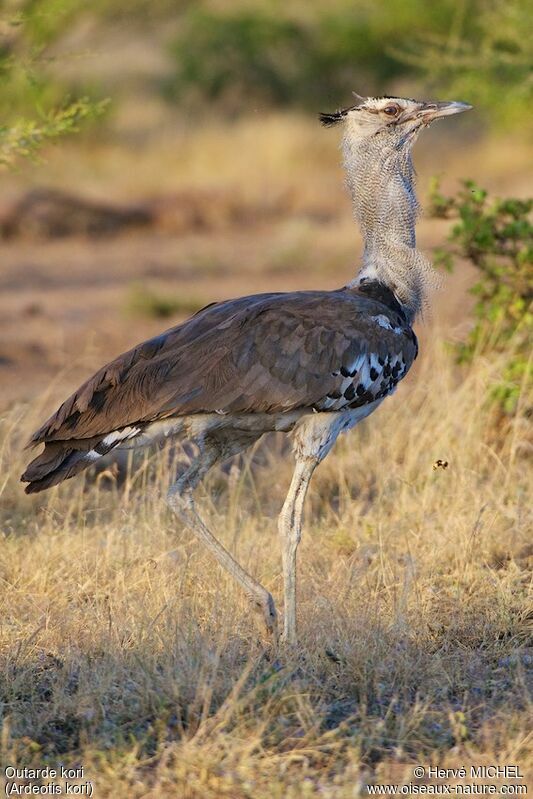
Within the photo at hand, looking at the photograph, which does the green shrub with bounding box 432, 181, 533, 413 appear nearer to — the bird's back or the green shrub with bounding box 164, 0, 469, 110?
the bird's back

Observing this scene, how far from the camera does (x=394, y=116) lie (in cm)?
453

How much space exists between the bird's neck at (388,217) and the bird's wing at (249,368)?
0.36 m

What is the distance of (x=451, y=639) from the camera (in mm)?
3941

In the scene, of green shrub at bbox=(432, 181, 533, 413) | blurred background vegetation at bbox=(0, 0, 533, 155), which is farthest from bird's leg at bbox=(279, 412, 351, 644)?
blurred background vegetation at bbox=(0, 0, 533, 155)

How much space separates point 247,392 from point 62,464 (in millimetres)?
607

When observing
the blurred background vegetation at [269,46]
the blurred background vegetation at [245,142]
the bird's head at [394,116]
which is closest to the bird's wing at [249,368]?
the bird's head at [394,116]

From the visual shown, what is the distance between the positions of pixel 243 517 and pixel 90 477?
0.95m

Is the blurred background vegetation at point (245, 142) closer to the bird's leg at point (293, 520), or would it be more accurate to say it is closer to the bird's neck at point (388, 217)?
the bird's neck at point (388, 217)

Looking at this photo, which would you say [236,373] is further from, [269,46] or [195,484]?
[269,46]

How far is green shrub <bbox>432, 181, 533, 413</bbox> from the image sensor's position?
570cm

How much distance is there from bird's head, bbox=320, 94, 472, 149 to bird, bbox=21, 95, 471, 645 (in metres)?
0.64

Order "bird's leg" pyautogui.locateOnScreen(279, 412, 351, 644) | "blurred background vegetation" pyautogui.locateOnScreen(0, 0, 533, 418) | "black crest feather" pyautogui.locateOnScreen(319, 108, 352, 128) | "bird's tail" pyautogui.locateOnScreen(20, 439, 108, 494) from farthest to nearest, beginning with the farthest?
"blurred background vegetation" pyautogui.locateOnScreen(0, 0, 533, 418) < "black crest feather" pyautogui.locateOnScreen(319, 108, 352, 128) < "bird's leg" pyautogui.locateOnScreen(279, 412, 351, 644) < "bird's tail" pyautogui.locateOnScreen(20, 439, 108, 494)

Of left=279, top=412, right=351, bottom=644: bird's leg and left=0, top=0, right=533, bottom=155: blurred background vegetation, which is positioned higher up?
left=0, top=0, right=533, bottom=155: blurred background vegetation

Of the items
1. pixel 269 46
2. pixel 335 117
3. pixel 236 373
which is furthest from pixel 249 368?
pixel 269 46
